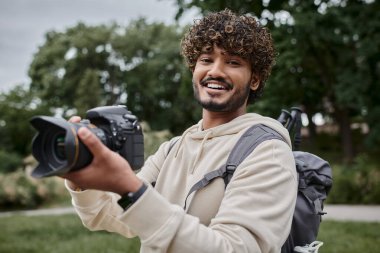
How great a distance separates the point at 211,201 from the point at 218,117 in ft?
1.26

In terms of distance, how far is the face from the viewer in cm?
180

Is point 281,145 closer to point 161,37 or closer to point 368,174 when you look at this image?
point 368,174

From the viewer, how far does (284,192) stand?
1.56 metres

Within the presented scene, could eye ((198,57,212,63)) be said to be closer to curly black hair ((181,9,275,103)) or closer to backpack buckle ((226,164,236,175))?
curly black hair ((181,9,275,103))

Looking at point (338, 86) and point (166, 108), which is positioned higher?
point (338, 86)

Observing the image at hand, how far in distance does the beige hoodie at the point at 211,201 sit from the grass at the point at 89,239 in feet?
16.4

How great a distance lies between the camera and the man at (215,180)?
134 cm

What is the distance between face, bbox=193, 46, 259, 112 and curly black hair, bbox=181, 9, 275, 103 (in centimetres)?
3

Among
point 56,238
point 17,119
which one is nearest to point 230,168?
point 56,238

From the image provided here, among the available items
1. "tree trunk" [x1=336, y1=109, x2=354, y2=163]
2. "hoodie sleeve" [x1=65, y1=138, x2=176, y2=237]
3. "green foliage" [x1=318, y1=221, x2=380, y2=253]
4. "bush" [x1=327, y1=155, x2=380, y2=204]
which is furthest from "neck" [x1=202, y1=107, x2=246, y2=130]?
"tree trunk" [x1=336, y1=109, x2=354, y2=163]

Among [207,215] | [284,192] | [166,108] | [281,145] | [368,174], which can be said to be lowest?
[166,108]

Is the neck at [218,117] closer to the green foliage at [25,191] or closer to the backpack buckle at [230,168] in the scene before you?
the backpack buckle at [230,168]

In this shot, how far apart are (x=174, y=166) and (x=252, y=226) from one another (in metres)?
0.52

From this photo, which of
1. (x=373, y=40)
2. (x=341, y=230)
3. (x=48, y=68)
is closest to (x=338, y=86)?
(x=373, y=40)
